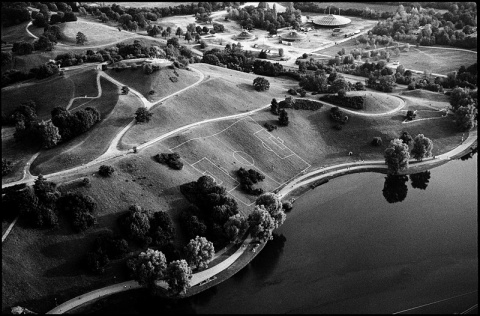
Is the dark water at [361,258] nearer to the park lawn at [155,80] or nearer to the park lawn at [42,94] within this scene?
the park lawn at [155,80]

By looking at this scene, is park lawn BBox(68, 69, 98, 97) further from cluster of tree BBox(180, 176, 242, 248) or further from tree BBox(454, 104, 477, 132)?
tree BBox(454, 104, 477, 132)

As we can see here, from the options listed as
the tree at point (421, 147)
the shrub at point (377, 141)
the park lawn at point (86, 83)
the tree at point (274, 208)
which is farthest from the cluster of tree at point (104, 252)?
the tree at point (421, 147)

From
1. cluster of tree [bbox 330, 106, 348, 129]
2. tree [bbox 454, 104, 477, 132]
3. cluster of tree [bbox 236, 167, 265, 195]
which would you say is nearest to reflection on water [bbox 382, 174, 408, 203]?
cluster of tree [bbox 330, 106, 348, 129]

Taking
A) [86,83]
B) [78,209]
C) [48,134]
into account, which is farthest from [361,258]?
[86,83]

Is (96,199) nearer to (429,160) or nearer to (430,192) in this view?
(430,192)

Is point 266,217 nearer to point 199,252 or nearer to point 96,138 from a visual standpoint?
point 199,252

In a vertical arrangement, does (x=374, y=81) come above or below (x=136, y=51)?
below

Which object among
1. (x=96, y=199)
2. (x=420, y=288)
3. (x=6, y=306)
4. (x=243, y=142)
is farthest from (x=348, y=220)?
(x=6, y=306)
